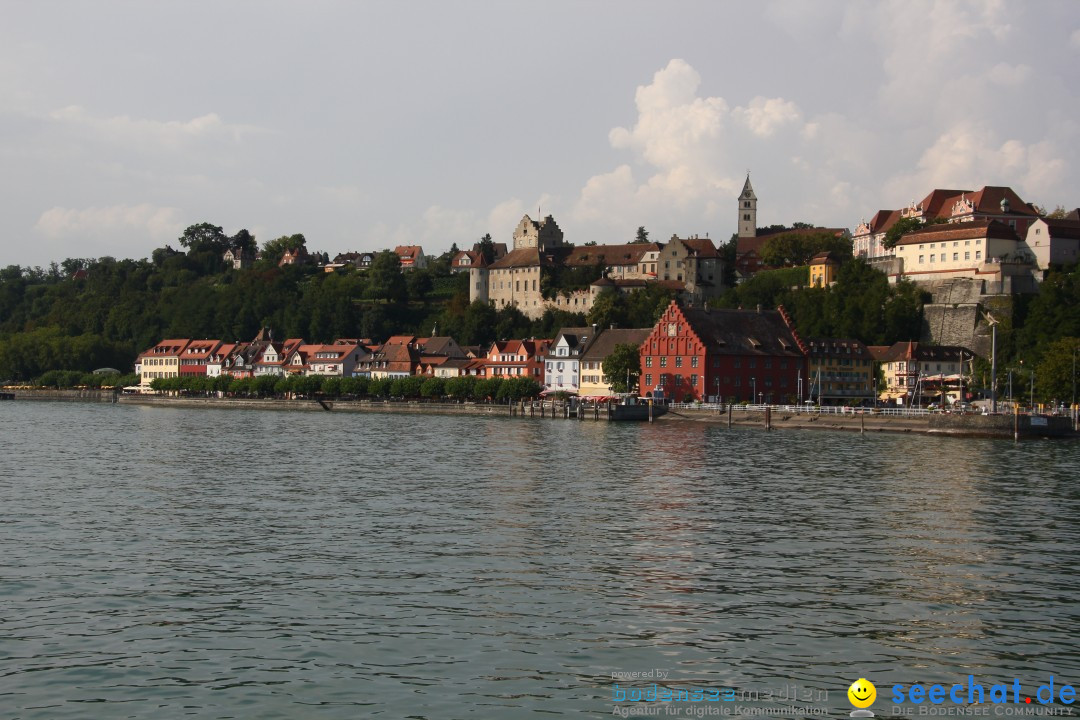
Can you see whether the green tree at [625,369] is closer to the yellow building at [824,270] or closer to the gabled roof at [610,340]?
the gabled roof at [610,340]

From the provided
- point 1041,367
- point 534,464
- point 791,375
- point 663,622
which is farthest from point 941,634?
point 791,375

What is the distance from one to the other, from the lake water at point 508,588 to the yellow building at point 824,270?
3589 inches

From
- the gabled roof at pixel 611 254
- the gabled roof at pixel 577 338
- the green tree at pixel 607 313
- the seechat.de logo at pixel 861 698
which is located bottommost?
the seechat.de logo at pixel 861 698

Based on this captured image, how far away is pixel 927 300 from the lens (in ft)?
422

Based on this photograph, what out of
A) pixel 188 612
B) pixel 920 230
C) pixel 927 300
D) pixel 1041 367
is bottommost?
pixel 188 612

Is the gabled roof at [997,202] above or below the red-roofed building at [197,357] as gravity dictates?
above

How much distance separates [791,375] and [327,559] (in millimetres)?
88139

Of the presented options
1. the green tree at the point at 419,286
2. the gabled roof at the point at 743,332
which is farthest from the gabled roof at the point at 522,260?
the gabled roof at the point at 743,332

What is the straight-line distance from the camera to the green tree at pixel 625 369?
4528 inches

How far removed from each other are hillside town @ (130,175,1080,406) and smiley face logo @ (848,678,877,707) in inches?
2982

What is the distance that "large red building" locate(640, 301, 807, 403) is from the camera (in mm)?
107438

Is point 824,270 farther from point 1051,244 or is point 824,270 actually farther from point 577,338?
point 577,338

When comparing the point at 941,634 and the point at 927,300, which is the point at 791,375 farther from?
the point at 941,634

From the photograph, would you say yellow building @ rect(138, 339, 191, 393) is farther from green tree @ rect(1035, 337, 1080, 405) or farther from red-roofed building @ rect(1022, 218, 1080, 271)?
green tree @ rect(1035, 337, 1080, 405)
